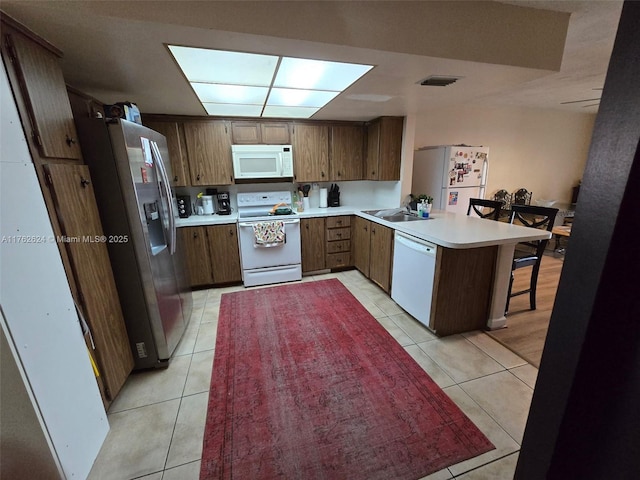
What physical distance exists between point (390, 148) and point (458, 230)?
5.14 feet

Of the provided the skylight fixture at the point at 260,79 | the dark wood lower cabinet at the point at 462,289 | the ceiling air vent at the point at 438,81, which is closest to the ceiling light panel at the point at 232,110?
the skylight fixture at the point at 260,79

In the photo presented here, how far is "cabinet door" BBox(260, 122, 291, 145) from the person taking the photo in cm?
333

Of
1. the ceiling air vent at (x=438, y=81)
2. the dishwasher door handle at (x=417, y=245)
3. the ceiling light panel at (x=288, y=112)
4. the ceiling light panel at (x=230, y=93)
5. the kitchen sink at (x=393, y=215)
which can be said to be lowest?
the dishwasher door handle at (x=417, y=245)

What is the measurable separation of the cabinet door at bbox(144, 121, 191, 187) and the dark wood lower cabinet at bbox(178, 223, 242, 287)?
0.65 metres

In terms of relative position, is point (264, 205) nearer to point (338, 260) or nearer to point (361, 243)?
point (338, 260)

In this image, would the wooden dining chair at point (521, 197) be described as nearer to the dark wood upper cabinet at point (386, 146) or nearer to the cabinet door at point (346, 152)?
the dark wood upper cabinet at point (386, 146)

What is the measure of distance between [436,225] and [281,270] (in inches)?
76.2

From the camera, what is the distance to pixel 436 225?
2592 mm

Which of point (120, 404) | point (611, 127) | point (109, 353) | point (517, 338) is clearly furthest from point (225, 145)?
point (517, 338)

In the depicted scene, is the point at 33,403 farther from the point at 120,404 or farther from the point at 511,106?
the point at 511,106

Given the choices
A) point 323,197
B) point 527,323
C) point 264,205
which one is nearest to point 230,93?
point 264,205

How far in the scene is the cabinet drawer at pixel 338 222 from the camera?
11.7 feet

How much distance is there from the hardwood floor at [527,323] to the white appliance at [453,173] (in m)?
1.35

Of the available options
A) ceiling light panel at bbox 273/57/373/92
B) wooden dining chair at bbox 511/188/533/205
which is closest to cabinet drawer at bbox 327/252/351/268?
ceiling light panel at bbox 273/57/373/92
